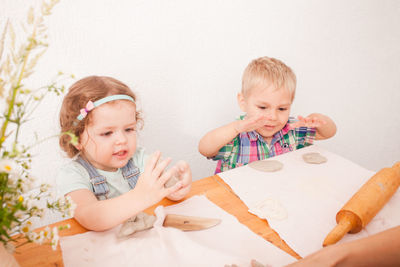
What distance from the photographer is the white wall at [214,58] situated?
1.08m

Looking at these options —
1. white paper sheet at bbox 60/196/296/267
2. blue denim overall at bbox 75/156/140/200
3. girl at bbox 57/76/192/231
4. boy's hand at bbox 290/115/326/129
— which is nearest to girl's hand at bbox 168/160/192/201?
girl at bbox 57/76/192/231

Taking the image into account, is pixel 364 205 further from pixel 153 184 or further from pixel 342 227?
pixel 153 184

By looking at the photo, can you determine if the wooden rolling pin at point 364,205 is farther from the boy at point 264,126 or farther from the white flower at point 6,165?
the white flower at point 6,165

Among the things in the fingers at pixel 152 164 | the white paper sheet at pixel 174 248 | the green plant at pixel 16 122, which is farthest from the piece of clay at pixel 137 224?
the green plant at pixel 16 122

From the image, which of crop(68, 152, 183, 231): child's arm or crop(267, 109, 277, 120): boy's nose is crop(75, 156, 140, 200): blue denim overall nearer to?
crop(68, 152, 183, 231): child's arm

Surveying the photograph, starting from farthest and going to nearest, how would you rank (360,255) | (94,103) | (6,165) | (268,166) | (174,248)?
(268,166) < (94,103) < (174,248) < (360,255) < (6,165)

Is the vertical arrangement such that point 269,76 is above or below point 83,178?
above

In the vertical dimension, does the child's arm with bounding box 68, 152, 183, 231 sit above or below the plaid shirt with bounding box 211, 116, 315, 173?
above

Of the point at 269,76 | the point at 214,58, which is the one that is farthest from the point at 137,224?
the point at 214,58

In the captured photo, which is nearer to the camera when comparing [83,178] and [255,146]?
[83,178]

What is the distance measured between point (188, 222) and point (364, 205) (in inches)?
16.7

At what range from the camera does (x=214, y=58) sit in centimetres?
139

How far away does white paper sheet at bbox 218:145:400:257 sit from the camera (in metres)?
0.66

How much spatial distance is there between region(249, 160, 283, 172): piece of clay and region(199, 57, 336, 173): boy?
7.0 inches
